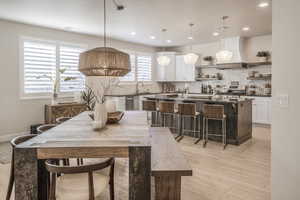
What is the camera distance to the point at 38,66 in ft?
18.0

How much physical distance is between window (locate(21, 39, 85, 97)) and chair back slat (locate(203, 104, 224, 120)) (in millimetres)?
3746

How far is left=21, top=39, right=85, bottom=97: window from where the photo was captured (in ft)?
17.5

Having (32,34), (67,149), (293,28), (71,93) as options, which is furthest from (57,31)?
(293,28)

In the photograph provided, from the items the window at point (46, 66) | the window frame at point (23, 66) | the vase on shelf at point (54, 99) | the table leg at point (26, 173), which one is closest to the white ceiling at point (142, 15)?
the window frame at point (23, 66)

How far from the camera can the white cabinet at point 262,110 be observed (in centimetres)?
640

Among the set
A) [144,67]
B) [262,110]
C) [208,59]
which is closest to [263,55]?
[262,110]

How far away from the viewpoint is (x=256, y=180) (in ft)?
9.82

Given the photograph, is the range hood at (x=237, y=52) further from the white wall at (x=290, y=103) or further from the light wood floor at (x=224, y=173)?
the white wall at (x=290, y=103)

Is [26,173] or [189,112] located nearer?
[26,173]

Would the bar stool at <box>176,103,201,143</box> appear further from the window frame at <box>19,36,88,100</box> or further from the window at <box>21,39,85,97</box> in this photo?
the window frame at <box>19,36,88,100</box>

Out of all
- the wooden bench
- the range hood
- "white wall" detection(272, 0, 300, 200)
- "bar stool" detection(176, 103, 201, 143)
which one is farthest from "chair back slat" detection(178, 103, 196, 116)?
the range hood

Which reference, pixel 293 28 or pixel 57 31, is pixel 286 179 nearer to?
pixel 293 28

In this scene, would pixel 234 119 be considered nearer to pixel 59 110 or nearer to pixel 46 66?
pixel 59 110

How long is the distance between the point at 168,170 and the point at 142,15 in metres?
3.70
